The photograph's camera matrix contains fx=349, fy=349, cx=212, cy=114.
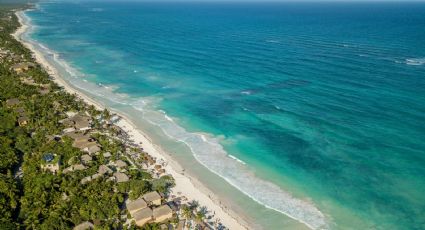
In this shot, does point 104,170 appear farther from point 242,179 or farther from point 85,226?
point 242,179

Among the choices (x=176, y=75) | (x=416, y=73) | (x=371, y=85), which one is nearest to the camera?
(x=371, y=85)

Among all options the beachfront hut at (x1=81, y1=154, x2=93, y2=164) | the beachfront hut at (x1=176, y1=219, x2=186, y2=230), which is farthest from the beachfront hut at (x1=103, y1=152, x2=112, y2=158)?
the beachfront hut at (x1=176, y1=219, x2=186, y2=230)

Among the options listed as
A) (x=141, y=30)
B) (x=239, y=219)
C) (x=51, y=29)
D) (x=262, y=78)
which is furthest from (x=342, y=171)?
(x=51, y=29)

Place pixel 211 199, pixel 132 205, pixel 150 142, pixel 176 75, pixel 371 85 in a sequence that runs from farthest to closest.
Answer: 1. pixel 176 75
2. pixel 371 85
3. pixel 150 142
4. pixel 211 199
5. pixel 132 205

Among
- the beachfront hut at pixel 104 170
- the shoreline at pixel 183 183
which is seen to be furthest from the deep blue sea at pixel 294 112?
the beachfront hut at pixel 104 170

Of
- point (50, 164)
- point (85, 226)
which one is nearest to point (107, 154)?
point (50, 164)

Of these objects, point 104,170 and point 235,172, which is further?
point 235,172

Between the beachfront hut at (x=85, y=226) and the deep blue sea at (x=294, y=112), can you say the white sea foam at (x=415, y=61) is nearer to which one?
the deep blue sea at (x=294, y=112)

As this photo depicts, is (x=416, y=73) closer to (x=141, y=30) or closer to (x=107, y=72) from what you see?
(x=107, y=72)
